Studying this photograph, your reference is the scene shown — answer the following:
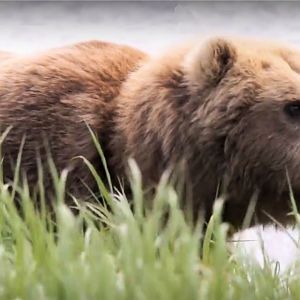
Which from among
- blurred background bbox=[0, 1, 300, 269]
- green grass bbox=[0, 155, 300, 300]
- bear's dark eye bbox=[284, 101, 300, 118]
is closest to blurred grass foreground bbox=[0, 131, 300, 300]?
green grass bbox=[0, 155, 300, 300]

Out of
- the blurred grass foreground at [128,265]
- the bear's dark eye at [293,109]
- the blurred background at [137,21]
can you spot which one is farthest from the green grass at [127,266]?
A: the blurred background at [137,21]

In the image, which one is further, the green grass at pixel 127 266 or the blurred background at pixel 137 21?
the blurred background at pixel 137 21

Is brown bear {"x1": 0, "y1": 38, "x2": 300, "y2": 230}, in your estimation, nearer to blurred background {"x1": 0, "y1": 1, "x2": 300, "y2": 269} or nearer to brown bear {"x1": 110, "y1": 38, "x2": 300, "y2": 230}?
brown bear {"x1": 110, "y1": 38, "x2": 300, "y2": 230}

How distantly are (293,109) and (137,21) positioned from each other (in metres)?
4.67

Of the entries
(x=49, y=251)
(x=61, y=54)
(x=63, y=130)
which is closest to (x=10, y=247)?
(x=49, y=251)

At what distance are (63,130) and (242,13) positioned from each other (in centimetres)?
460

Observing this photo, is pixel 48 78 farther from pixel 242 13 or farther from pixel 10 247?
pixel 242 13

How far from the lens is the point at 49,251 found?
3.37 metres

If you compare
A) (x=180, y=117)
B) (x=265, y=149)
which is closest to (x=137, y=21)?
(x=180, y=117)

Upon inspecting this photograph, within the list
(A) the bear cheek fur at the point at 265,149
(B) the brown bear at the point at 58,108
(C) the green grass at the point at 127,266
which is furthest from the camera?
(B) the brown bear at the point at 58,108

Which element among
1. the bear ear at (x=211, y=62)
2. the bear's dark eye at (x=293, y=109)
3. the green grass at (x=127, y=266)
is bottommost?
the green grass at (x=127, y=266)

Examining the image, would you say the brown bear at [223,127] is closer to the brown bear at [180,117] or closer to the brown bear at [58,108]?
the brown bear at [180,117]

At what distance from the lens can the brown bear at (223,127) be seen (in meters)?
4.29

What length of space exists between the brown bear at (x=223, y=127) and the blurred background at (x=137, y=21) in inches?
140
